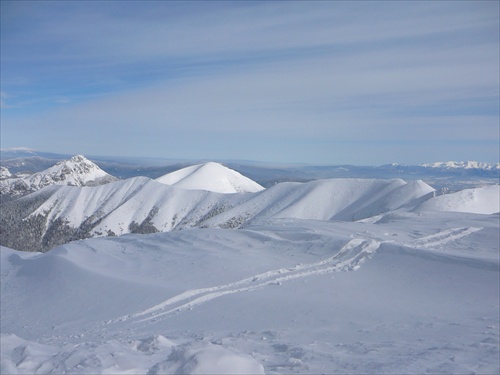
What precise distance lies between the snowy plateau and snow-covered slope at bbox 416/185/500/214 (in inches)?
755

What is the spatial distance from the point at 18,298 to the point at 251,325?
1305 cm

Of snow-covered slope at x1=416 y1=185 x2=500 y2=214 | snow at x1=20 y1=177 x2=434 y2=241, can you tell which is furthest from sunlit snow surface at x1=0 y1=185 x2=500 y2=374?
snow at x1=20 y1=177 x2=434 y2=241

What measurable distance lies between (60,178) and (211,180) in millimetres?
55451

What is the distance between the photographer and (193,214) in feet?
295

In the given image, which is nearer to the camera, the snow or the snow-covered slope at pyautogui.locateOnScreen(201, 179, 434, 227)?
the snow-covered slope at pyautogui.locateOnScreen(201, 179, 434, 227)

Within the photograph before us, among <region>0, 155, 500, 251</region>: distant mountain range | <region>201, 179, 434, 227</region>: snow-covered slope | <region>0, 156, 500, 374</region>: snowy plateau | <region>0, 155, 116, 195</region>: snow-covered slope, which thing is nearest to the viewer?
<region>0, 156, 500, 374</region>: snowy plateau

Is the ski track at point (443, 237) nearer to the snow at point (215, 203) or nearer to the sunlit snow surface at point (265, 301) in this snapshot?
the sunlit snow surface at point (265, 301)

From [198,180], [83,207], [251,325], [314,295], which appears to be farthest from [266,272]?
[198,180]

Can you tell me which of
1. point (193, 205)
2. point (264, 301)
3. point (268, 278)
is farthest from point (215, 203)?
point (264, 301)

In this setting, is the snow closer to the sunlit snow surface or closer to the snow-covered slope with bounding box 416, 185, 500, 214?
the snow-covered slope with bounding box 416, 185, 500, 214

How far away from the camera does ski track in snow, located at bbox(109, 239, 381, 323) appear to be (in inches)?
575

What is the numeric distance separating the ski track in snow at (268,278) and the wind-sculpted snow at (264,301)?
3.2 inches

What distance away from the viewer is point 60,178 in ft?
501

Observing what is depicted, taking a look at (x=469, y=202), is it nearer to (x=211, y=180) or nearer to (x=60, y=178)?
(x=211, y=180)
